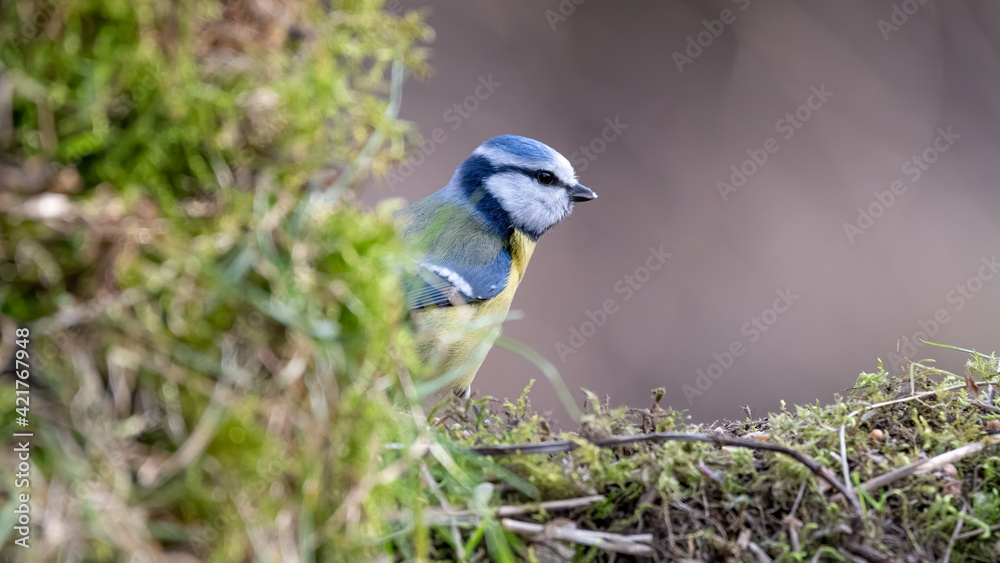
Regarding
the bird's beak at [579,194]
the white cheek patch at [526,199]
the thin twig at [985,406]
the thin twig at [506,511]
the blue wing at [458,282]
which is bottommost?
the blue wing at [458,282]

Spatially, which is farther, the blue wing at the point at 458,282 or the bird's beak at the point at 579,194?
the bird's beak at the point at 579,194

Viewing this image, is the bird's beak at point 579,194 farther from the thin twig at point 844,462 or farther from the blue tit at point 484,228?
the thin twig at point 844,462

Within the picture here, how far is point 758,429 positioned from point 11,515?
48.7 inches

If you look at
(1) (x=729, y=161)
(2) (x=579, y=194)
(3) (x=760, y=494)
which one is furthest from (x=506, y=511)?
(1) (x=729, y=161)

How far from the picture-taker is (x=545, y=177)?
2.36m

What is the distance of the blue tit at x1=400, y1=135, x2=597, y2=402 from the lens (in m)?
1.89

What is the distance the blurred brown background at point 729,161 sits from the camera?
3.40 m

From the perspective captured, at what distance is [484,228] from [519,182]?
25 cm

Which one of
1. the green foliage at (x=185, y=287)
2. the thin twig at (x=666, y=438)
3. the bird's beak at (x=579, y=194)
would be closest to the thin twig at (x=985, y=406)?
the thin twig at (x=666, y=438)

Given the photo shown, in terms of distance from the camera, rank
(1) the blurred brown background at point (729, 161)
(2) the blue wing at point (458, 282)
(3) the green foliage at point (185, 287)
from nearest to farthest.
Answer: (3) the green foliage at point (185, 287) → (2) the blue wing at point (458, 282) → (1) the blurred brown background at point (729, 161)

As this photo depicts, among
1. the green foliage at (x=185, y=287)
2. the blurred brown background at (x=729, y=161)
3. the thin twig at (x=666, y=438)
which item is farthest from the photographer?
the blurred brown background at (x=729, y=161)

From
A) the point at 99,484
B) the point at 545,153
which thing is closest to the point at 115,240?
the point at 99,484

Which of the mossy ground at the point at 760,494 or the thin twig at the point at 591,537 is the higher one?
the mossy ground at the point at 760,494

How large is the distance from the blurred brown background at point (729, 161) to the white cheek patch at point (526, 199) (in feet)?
3.50
